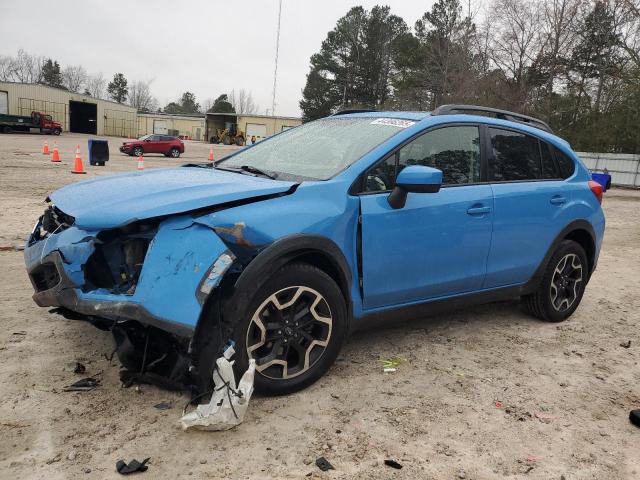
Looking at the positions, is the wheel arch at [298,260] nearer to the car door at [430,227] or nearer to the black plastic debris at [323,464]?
the car door at [430,227]

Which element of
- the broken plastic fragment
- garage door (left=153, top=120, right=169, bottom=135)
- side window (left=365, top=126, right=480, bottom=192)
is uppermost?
garage door (left=153, top=120, right=169, bottom=135)

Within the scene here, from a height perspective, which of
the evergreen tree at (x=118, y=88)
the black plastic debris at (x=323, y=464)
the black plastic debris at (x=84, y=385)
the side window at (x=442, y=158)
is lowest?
the black plastic debris at (x=323, y=464)

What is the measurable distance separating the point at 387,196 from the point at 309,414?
1405mm

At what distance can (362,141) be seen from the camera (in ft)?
11.9

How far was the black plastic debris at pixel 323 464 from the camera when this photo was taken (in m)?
2.46

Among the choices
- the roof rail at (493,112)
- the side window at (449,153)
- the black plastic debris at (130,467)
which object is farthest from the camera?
the roof rail at (493,112)

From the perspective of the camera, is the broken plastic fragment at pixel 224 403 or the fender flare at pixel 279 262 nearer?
the broken plastic fragment at pixel 224 403

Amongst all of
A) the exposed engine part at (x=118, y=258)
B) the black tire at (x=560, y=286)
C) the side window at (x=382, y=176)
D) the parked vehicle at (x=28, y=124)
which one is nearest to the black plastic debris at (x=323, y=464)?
the exposed engine part at (x=118, y=258)

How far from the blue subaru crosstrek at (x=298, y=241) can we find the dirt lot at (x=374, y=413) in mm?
281

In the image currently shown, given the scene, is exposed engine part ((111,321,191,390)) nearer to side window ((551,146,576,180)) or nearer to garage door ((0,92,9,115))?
side window ((551,146,576,180))

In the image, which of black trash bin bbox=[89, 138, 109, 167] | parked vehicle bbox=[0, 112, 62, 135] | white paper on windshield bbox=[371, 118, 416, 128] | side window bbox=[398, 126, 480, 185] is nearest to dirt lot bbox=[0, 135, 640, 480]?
side window bbox=[398, 126, 480, 185]

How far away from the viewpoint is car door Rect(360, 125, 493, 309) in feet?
10.9

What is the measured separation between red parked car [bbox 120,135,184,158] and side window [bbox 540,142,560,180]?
26518mm

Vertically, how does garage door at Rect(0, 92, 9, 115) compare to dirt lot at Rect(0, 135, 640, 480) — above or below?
above
